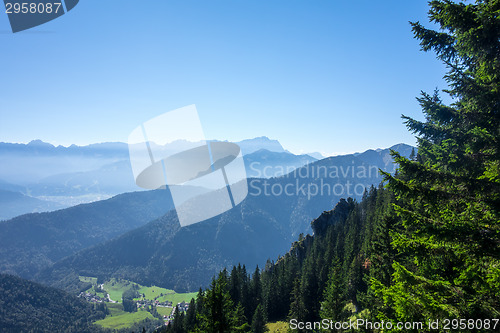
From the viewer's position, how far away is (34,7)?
18.0m

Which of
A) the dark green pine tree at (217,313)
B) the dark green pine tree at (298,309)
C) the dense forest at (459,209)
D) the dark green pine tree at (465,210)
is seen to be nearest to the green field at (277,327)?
the dark green pine tree at (298,309)

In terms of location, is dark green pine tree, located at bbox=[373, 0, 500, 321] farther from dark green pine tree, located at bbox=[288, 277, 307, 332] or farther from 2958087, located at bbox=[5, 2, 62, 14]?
dark green pine tree, located at bbox=[288, 277, 307, 332]

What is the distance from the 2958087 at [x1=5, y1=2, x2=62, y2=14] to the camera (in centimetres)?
1755

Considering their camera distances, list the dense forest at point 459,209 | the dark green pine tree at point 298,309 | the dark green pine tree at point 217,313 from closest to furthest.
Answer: the dense forest at point 459,209 → the dark green pine tree at point 217,313 → the dark green pine tree at point 298,309

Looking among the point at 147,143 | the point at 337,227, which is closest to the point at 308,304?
the point at 337,227

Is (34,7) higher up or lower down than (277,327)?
higher up

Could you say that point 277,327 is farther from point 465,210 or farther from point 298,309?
point 465,210

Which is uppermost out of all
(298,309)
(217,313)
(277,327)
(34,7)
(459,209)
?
(34,7)

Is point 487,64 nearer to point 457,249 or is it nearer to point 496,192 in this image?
point 496,192

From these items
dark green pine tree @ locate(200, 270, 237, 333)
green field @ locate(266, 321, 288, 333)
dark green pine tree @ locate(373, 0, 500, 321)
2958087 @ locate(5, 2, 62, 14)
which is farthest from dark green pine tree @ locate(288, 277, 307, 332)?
2958087 @ locate(5, 2, 62, 14)

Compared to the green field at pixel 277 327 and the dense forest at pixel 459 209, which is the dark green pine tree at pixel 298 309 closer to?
the green field at pixel 277 327

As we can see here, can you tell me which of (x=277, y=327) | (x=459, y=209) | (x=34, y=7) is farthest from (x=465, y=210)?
(x=277, y=327)

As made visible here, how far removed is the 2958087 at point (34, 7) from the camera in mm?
17547

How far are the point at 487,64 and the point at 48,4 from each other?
26.5 metres
